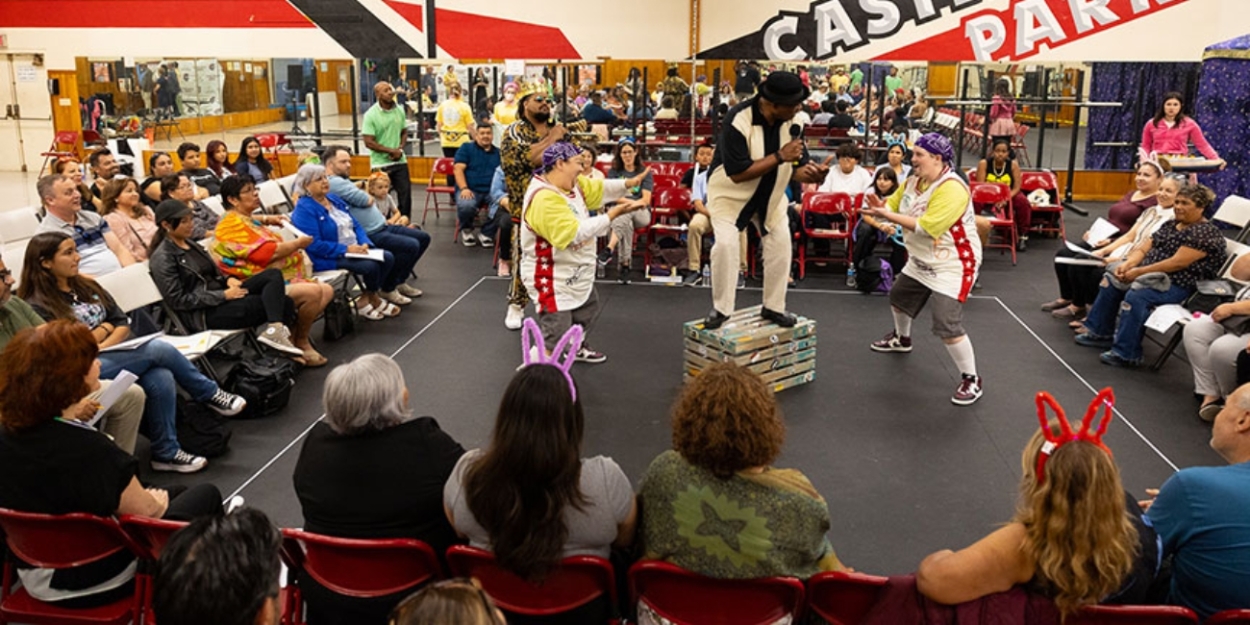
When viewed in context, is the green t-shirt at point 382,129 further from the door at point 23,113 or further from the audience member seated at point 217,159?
the door at point 23,113

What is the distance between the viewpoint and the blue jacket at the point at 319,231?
6.99 metres

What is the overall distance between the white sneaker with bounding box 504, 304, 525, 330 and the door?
1078 cm

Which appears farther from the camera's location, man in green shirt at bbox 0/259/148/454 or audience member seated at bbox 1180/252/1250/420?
audience member seated at bbox 1180/252/1250/420

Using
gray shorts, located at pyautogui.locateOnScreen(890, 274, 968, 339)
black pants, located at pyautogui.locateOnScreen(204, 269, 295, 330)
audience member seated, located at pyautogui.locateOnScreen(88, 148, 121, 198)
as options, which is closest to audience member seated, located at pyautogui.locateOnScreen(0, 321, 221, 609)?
black pants, located at pyautogui.locateOnScreen(204, 269, 295, 330)

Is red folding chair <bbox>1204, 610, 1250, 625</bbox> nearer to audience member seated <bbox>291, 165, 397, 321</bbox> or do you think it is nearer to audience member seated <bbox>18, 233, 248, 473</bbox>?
audience member seated <bbox>18, 233, 248, 473</bbox>

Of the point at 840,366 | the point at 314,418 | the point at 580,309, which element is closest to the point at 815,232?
the point at 840,366

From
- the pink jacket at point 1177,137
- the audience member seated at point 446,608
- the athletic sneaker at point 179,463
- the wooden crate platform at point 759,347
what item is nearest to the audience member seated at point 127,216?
the athletic sneaker at point 179,463

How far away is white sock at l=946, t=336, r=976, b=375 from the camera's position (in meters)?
5.68

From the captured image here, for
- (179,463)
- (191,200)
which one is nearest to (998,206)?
(191,200)

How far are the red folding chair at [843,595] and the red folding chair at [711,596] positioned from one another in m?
0.05

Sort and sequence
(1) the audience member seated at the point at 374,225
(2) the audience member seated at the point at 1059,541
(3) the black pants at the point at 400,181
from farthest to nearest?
(3) the black pants at the point at 400,181, (1) the audience member seated at the point at 374,225, (2) the audience member seated at the point at 1059,541

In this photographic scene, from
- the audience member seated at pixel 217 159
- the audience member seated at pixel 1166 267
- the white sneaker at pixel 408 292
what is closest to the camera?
the audience member seated at pixel 1166 267

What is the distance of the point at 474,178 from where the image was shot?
10289 millimetres

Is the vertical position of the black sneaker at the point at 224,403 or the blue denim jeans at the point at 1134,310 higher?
the blue denim jeans at the point at 1134,310
